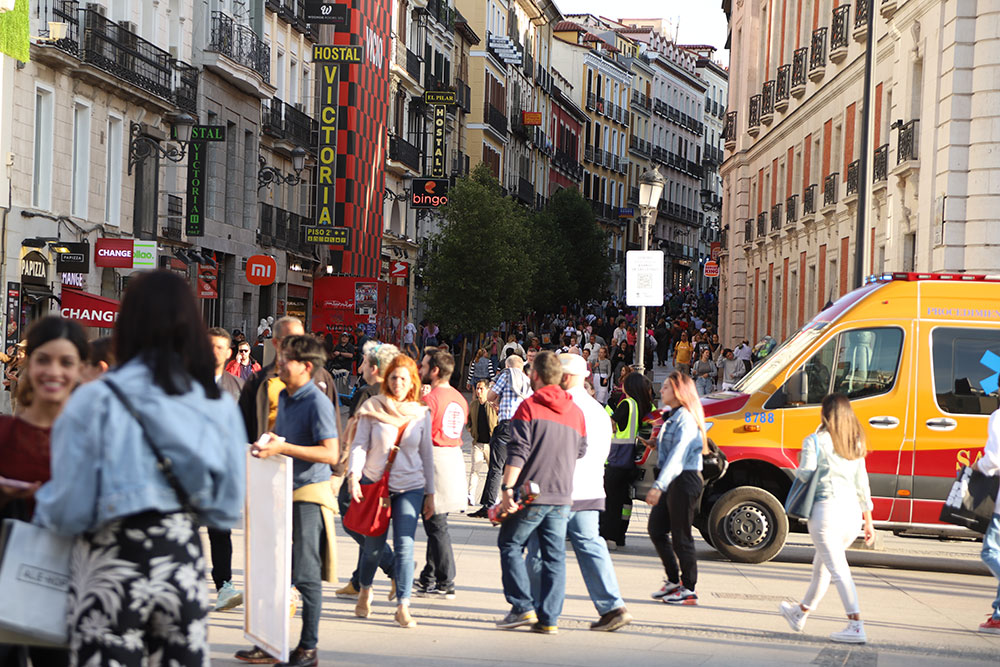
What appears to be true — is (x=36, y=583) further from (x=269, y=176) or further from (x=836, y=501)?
(x=269, y=176)

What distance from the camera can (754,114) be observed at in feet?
157

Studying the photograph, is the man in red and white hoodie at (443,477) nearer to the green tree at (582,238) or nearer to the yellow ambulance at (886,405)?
the yellow ambulance at (886,405)

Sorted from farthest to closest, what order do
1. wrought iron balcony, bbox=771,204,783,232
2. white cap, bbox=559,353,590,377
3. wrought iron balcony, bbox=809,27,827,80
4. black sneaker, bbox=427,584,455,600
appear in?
wrought iron balcony, bbox=771,204,783,232, wrought iron balcony, bbox=809,27,827,80, black sneaker, bbox=427,584,455,600, white cap, bbox=559,353,590,377

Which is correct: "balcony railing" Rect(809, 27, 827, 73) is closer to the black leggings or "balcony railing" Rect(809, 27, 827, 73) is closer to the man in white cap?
the black leggings

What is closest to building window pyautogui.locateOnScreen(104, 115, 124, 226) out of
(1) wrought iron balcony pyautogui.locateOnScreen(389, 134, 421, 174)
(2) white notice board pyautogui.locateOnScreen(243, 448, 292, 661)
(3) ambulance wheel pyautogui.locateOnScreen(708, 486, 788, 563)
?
(3) ambulance wheel pyautogui.locateOnScreen(708, 486, 788, 563)

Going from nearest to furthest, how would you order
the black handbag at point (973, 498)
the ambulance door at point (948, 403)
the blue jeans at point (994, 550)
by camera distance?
the blue jeans at point (994, 550) → the black handbag at point (973, 498) → the ambulance door at point (948, 403)

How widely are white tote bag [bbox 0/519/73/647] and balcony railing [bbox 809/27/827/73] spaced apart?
32.9m

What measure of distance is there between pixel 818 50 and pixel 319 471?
99.8 feet

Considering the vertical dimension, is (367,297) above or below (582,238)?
below

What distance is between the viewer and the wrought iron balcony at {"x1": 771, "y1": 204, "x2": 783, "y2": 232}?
1661 inches

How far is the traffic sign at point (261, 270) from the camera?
30.9m

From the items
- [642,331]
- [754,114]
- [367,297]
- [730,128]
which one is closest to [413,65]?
[730,128]

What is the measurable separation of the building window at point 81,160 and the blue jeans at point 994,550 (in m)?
22.6

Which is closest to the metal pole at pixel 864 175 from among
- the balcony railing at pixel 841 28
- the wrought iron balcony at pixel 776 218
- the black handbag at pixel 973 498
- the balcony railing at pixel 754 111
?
the black handbag at pixel 973 498
